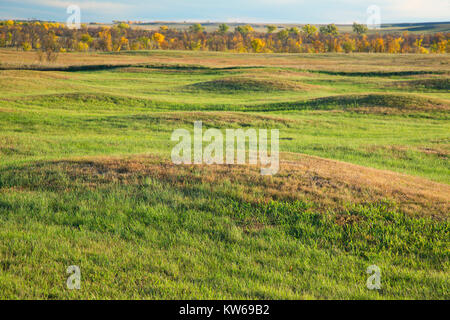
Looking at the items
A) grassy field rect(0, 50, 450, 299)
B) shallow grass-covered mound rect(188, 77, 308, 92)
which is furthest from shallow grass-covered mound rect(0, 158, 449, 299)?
shallow grass-covered mound rect(188, 77, 308, 92)

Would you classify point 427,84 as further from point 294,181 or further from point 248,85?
point 294,181

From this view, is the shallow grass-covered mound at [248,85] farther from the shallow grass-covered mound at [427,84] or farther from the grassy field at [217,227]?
the grassy field at [217,227]

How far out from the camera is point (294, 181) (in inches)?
395

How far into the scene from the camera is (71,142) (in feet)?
62.0

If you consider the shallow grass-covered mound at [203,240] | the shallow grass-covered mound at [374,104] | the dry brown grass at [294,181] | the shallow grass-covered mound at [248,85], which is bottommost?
the shallow grass-covered mound at [203,240]

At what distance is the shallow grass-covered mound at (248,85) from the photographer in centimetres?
4528

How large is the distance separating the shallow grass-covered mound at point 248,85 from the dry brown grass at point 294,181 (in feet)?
111

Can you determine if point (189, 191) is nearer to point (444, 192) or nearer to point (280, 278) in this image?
point (280, 278)

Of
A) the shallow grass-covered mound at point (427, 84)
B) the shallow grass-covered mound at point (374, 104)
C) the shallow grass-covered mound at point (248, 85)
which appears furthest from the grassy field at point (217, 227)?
the shallow grass-covered mound at point (427, 84)

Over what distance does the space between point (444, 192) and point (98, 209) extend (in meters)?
8.88

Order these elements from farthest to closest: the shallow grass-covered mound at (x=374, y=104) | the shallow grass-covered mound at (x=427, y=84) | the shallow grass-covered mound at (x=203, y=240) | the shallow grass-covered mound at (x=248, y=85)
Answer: the shallow grass-covered mound at (x=248, y=85) < the shallow grass-covered mound at (x=427, y=84) < the shallow grass-covered mound at (x=374, y=104) < the shallow grass-covered mound at (x=203, y=240)

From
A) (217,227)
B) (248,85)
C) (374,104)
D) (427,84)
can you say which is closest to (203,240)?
(217,227)

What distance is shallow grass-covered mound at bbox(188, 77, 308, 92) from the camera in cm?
4528
